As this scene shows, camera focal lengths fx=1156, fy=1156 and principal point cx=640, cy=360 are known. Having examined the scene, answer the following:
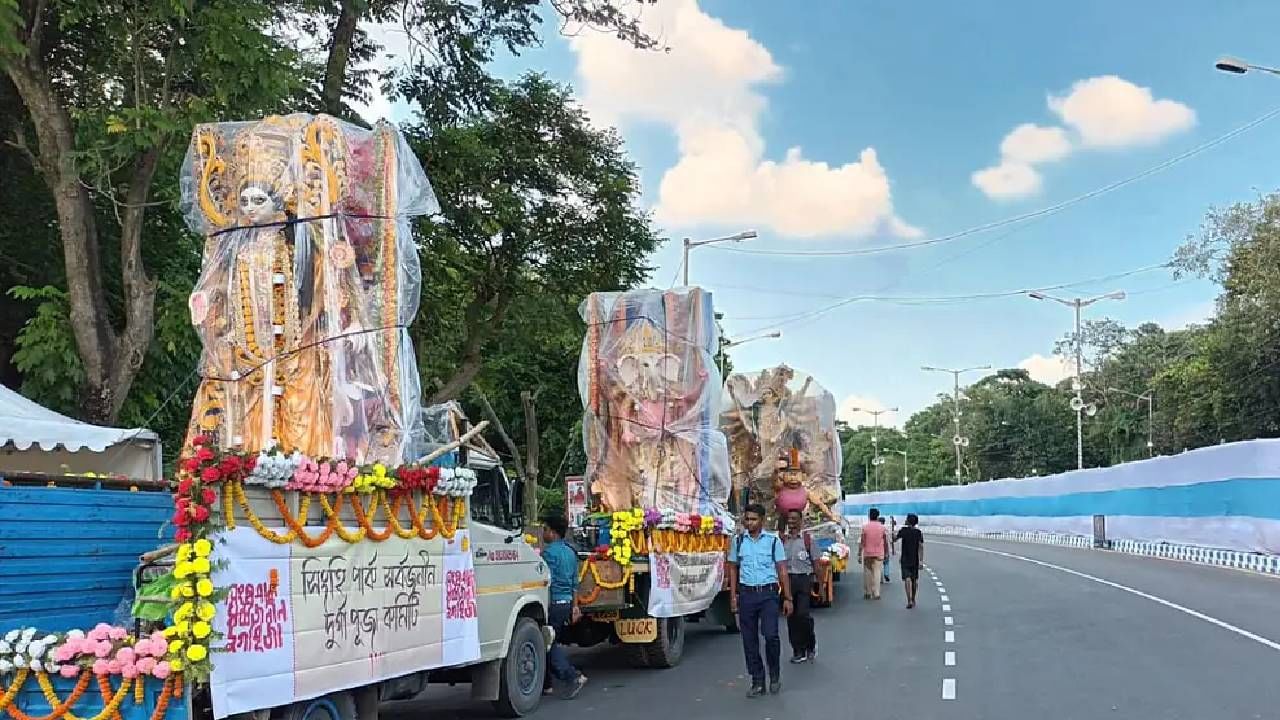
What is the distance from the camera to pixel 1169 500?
109 ft

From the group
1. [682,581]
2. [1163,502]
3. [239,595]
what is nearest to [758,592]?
[682,581]

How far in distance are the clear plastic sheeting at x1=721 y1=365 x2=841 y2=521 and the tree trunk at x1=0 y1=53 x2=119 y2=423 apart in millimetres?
10780

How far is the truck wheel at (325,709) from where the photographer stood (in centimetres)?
722

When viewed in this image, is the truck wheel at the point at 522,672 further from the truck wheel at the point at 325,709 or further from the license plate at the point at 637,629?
the truck wheel at the point at 325,709

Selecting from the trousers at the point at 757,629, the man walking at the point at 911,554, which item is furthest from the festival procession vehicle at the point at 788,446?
the trousers at the point at 757,629

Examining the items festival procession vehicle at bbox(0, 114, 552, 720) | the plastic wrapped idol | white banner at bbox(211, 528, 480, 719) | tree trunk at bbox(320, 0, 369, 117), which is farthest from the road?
tree trunk at bbox(320, 0, 369, 117)

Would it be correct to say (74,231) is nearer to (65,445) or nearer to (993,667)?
(65,445)

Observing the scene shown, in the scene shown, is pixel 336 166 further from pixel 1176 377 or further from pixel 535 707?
pixel 1176 377

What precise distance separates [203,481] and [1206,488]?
2955cm

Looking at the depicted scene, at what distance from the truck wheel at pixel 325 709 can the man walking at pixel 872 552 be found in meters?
14.6

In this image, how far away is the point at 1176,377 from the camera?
187ft

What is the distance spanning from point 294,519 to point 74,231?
7.69 meters

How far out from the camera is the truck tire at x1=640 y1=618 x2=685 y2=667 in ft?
43.2

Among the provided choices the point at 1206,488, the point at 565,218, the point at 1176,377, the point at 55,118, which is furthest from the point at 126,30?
the point at 1176,377
